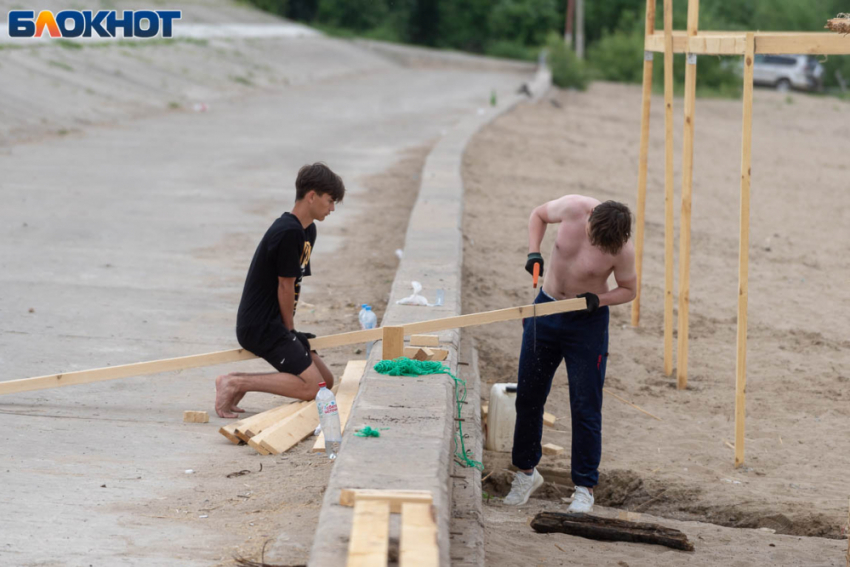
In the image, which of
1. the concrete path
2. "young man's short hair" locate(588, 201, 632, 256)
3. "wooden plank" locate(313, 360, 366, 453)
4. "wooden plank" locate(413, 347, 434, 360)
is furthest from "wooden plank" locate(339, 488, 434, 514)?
"young man's short hair" locate(588, 201, 632, 256)

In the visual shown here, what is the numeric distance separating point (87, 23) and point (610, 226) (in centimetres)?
2793

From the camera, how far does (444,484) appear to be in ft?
14.6

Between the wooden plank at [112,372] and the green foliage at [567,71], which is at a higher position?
the green foliage at [567,71]

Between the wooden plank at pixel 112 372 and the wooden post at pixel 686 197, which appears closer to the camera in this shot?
the wooden plank at pixel 112 372

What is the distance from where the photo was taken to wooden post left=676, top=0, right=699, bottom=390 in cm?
704

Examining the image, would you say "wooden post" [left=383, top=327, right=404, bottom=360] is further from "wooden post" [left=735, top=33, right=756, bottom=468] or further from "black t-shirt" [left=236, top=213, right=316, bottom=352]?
"wooden post" [left=735, top=33, right=756, bottom=468]

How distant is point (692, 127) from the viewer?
734 cm

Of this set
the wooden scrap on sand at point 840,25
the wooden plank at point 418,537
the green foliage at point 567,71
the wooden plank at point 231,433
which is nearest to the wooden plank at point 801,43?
the wooden scrap on sand at point 840,25

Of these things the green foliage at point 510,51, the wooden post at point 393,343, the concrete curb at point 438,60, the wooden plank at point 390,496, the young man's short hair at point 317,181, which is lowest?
the wooden plank at point 390,496

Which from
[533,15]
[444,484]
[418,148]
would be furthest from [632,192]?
[533,15]

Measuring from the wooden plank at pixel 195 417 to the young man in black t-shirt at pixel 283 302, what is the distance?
11 cm

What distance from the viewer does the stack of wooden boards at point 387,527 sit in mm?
3674

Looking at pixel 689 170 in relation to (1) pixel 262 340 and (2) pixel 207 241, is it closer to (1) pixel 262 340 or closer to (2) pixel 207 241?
(1) pixel 262 340

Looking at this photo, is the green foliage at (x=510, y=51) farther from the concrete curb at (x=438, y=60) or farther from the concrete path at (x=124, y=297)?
the concrete path at (x=124, y=297)
